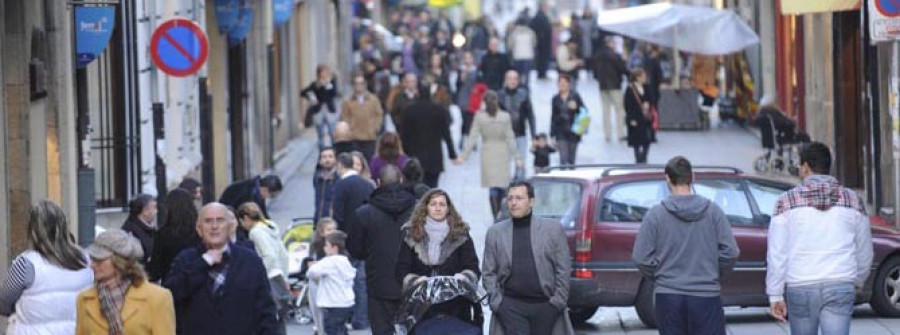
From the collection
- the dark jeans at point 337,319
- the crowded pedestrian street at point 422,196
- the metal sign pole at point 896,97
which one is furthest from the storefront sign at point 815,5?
the dark jeans at point 337,319

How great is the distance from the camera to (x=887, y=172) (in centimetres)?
2498

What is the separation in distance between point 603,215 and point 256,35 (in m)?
17.0

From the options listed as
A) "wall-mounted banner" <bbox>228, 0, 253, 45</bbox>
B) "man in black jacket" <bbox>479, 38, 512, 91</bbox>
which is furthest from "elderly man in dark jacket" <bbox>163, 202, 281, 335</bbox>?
"man in black jacket" <bbox>479, 38, 512, 91</bbox>

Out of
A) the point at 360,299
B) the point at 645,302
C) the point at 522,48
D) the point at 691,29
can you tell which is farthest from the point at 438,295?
the point at 522,48

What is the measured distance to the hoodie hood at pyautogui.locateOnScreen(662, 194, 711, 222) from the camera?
12492 mm

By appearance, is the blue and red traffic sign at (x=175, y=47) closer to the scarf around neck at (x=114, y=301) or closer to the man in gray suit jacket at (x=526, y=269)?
the man in gray suit jacket at (x=526, y=269)

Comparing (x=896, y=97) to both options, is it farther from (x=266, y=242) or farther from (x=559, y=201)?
(x=266, y=242)

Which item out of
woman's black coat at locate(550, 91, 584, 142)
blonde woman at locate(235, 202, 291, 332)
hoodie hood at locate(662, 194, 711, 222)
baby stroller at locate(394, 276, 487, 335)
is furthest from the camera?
woman's black coat at locate(550, 91, 584, 142)

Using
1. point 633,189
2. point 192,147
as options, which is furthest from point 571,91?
point 633,189

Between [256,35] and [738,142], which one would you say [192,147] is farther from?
[738,142]

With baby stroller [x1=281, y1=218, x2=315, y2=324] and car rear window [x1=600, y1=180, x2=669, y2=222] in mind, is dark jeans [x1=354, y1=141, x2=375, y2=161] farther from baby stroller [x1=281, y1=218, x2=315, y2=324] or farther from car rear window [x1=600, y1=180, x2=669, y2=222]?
car rear window [x1=600, y1=180, x2=669, y2=222]

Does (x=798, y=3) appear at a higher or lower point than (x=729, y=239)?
higher

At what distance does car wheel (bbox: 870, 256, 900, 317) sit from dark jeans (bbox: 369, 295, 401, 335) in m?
5.15

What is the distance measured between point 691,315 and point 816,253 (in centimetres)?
79
